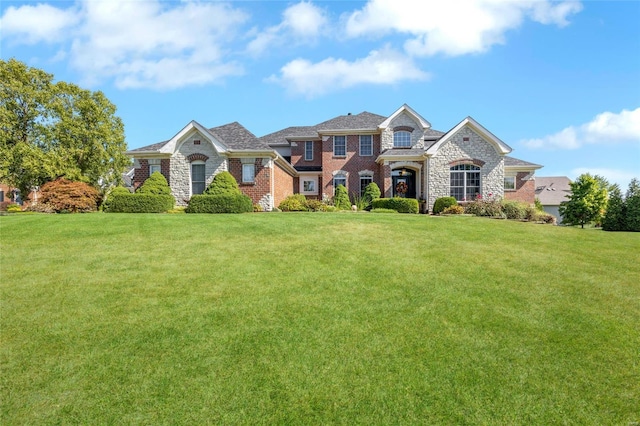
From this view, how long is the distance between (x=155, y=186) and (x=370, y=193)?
1436 centimetres

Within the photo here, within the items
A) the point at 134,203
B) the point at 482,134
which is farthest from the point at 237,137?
the point at 482,134

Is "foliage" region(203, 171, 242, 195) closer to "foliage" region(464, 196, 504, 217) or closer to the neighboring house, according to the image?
"foliage" region(464, 196, 504, 217)

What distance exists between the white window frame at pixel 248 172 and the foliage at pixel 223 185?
103 cm

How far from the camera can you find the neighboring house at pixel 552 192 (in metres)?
43.4

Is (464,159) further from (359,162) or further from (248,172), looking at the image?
(248,172)

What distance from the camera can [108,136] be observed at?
27.2 m

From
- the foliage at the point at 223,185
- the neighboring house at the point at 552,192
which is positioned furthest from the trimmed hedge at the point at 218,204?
the neighboring house at the point at 552,192

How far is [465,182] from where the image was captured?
24.0 m

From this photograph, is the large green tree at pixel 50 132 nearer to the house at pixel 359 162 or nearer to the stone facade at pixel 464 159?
the house at pixel 359 162

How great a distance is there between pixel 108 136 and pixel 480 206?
26902 millimetres

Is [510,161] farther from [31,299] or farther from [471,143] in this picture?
[31,299]

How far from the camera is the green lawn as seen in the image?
4.06 meters

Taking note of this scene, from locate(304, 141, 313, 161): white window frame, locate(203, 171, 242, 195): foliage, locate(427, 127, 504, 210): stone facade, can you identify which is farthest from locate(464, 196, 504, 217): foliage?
locate(304, 141, 313, 161): white window frame

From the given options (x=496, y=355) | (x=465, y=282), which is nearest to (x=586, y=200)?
(x=465, y=282)
